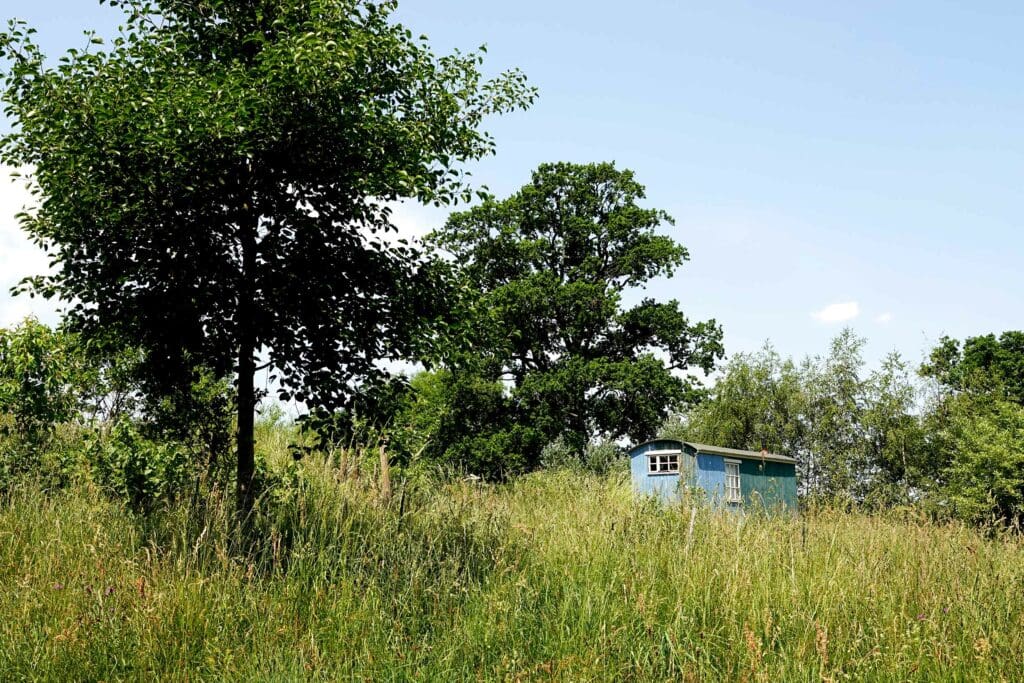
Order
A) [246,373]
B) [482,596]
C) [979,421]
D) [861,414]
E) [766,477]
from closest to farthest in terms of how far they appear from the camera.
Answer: [482,596] → [246,373] → [979,421] → [766,477] → [861,414]

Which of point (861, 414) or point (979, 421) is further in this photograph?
point (861, 414)

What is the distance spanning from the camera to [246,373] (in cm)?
823

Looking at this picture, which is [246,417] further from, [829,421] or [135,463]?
[829,421]

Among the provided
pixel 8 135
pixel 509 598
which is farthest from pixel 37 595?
pixel 8 135

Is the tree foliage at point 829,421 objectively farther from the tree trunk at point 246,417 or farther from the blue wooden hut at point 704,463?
the tree trunk at point 246,417

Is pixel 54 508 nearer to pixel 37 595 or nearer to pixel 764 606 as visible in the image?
pixel 37 595

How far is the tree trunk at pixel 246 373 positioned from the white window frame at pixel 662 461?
20264mm

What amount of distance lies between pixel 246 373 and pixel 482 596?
3559 mm

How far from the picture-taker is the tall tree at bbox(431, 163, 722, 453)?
3012 centimetres

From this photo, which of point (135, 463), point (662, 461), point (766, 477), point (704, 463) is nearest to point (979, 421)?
point (766, 477)

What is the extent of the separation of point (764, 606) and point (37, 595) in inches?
212

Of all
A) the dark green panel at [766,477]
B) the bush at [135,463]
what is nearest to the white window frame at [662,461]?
the dark green panel at [766,477]

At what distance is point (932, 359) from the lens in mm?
38625

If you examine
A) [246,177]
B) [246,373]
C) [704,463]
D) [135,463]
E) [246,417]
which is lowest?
[704,463]
